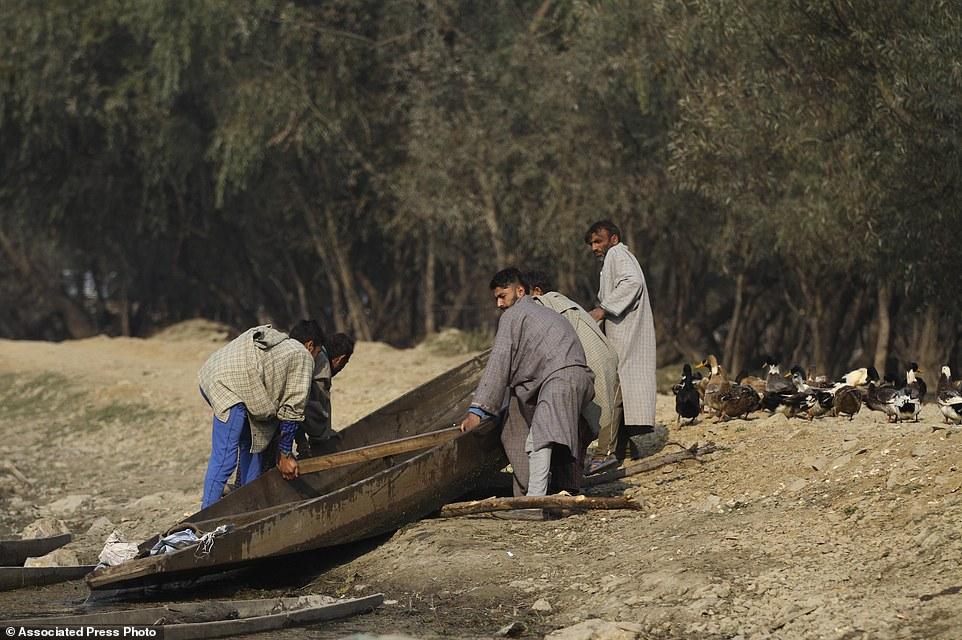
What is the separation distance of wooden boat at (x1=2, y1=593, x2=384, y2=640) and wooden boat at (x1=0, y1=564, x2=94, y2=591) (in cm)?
168

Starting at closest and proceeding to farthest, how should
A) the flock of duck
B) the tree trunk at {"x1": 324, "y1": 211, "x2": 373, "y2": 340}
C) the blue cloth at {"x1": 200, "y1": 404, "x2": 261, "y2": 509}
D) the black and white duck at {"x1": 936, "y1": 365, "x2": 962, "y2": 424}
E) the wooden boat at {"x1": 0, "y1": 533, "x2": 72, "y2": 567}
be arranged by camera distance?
the blue cloth at {"x1": 200, "y1": 404, "x2": 261, "y2": 509}, the wooden boat at {"x1": 0, "y1": 533, "x2": 72, "y2": 567}, the black and white duck at {"x1": 936, "y1": 365, "x2": 962, "y2": 424}, the flock of duck, the tree trunk at {"x1": 324, "y1": 211, "x2": 373, "y2": 340}

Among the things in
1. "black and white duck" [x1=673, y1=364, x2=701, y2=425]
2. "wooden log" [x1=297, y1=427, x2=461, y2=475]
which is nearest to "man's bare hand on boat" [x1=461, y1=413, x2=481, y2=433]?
"wooden log" [x1=297, y1=427, x2=461, y2=475]

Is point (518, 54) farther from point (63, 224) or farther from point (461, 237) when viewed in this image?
point (63, 224)

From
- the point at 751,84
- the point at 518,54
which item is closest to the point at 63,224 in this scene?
the point at 518,54

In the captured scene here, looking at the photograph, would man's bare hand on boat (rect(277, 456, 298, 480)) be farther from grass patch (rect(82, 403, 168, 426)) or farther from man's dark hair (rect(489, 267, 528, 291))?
grass patch (rect(82, 403, 168, 426))

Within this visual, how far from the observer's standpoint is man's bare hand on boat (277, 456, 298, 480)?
431 inches

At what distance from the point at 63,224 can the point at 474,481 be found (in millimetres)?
26377

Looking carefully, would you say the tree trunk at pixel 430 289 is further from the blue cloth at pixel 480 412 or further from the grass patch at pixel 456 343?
the blue cloth at pixel 480 412

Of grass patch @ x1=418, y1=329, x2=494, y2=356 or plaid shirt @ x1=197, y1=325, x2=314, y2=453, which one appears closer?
plaid shirt @ x1=197, y1=325, x2=314, y2=453

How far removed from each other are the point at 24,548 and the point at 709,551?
530cm

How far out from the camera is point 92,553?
12.2 m

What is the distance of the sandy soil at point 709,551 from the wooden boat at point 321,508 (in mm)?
303

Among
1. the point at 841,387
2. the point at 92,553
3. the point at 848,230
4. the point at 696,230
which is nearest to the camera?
the point at 92,553

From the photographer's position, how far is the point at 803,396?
45.0 ft
